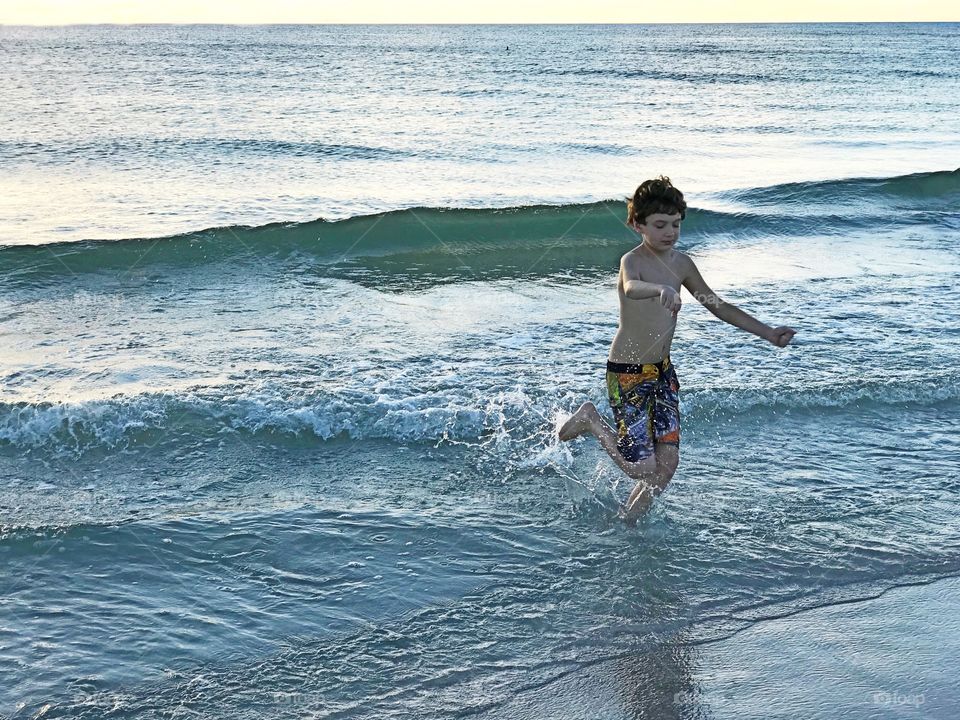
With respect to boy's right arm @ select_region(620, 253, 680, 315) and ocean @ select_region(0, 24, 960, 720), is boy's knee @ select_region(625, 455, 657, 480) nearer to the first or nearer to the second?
ocean @ select_region(0, 24, 960, 720)

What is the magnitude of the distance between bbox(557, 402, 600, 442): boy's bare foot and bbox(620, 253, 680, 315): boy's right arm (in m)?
0.66

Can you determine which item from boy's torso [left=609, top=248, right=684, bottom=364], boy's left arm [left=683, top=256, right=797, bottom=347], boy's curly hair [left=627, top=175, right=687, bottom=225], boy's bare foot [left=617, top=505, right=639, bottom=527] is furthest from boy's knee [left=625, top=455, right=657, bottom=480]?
boy's curly hair [left=627, top=175, right=687, bottom=225]

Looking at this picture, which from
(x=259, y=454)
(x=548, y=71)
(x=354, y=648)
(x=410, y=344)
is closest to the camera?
(x=354, y=648)

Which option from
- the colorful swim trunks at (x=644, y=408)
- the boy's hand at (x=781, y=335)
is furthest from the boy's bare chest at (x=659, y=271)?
the boy's hand at (x=781, y=335)

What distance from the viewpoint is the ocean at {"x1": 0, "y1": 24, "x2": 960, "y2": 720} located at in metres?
3.72

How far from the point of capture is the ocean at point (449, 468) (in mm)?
3719

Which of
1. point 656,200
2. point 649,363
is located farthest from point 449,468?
point 656,200

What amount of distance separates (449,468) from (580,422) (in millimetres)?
917

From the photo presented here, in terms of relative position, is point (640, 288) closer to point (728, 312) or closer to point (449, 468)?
point (728, 312)

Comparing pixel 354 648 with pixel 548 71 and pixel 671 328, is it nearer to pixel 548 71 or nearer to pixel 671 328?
pixel 671 328

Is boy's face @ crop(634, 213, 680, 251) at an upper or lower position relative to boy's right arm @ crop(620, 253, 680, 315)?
upper

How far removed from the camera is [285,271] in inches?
416

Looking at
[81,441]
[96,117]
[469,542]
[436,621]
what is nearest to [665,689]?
[436,621]

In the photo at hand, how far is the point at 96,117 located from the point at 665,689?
80.2 ft
